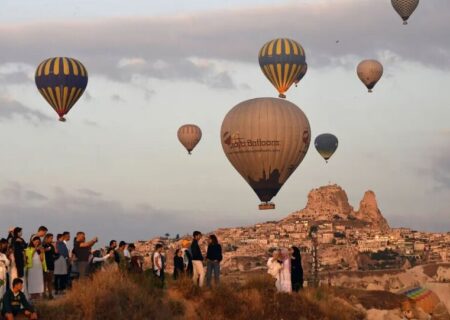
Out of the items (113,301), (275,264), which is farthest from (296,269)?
(113,301)

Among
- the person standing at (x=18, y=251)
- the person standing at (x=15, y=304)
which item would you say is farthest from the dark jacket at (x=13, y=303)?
the person standing at (x=18, y=251)

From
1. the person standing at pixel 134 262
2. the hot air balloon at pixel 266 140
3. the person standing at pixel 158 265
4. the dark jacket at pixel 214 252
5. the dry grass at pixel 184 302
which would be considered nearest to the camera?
the dry grass at pixel 184 302

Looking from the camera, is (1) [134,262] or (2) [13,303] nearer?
(2) [13,303]

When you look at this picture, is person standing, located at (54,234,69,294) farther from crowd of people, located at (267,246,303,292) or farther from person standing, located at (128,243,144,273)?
crowd of people, located at (267,246,303,292)

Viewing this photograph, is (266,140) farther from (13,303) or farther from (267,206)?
(13,303)

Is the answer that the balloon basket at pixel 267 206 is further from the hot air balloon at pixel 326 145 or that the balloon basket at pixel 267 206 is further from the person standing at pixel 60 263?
the person standing at pixel 60 263

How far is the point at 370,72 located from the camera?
102 metres

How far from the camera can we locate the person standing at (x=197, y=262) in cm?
3731

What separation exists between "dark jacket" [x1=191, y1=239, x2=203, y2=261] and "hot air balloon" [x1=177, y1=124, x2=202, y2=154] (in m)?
63.2

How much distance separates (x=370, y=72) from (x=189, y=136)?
1642 cm

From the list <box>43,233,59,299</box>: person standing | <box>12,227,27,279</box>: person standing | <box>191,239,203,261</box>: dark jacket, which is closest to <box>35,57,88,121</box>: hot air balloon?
<box>191,239,203,261</box>: dark jacket

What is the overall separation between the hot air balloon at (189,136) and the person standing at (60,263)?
65.7 metres

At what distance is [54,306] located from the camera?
32688 mm

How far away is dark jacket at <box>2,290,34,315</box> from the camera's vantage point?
2839 centimetres
